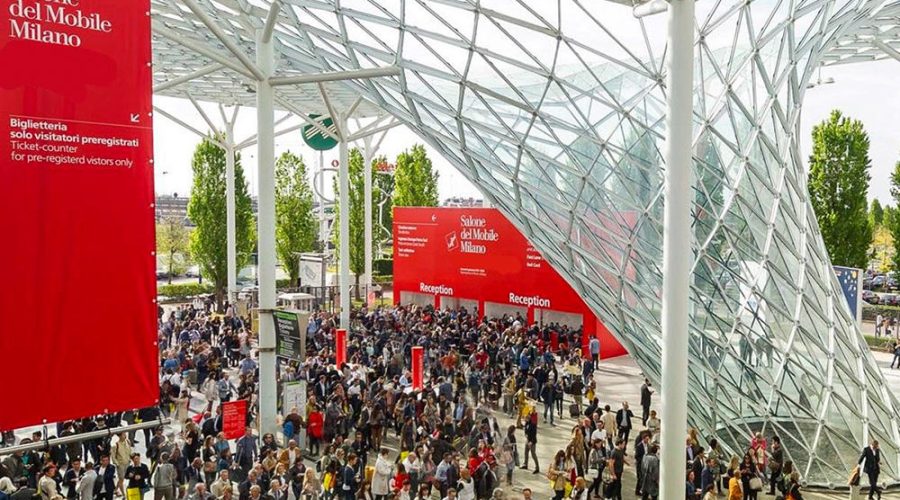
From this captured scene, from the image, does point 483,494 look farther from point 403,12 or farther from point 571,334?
point 571,334

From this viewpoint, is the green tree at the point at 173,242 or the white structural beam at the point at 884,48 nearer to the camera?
the white structural beam at the point at 884,48

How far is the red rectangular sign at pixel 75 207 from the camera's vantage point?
653cm

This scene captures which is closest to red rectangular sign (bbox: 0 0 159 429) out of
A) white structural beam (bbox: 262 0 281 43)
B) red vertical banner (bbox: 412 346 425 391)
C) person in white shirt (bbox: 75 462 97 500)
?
white structural beam (bbox: 262 0 281 43)

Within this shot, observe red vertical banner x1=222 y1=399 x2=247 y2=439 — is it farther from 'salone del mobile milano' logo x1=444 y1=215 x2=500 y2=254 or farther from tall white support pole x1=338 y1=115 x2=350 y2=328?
'salone del mobile milano' logo x1=444 y1=215 x2=500 y2=254

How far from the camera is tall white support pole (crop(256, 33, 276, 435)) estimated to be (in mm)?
15531

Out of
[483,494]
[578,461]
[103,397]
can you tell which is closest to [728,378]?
[578,461]

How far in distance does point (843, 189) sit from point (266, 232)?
1355 inches

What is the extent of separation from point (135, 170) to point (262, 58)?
8844mm

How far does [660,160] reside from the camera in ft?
61.4

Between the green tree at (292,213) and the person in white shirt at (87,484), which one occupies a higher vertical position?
the green tree at (292,213)

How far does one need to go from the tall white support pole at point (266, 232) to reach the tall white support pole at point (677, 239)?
7.94 meters

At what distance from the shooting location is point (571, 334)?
31.9 metres

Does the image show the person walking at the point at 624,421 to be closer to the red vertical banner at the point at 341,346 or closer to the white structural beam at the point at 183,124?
the red vertical banner at the point at 341,346

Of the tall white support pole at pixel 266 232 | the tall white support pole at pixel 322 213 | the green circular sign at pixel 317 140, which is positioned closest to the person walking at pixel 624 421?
the tall white support pole at pixel 266 232
